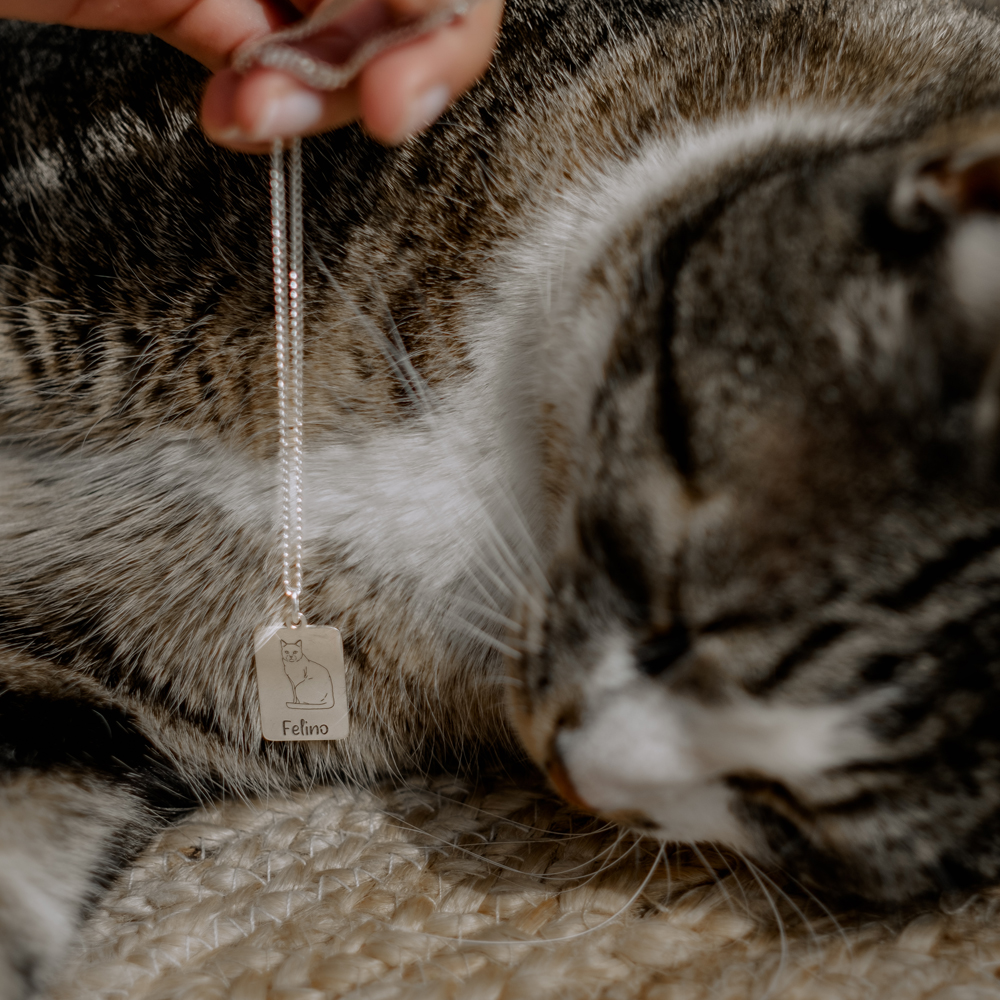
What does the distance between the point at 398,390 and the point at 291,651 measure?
26 centimetres

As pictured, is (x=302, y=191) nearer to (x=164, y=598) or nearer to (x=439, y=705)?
(x=164, y=598)

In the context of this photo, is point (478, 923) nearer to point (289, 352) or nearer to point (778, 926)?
point (778, 926)

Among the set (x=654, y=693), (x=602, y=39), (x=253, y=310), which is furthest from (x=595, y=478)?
(x=602, y=39)

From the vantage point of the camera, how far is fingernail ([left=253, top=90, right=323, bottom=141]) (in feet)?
2.21

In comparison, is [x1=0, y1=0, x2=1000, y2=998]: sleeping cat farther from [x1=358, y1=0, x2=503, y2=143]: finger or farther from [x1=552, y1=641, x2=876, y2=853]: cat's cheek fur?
[x1=358, y1=0, x2=503, y2=143]: finger

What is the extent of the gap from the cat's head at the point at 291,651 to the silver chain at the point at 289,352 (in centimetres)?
2

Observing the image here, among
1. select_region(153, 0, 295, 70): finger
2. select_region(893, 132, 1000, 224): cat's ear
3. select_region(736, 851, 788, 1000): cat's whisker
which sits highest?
select_region(153, 0, 295, 70): finger

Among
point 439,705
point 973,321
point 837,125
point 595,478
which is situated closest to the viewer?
point 973,321

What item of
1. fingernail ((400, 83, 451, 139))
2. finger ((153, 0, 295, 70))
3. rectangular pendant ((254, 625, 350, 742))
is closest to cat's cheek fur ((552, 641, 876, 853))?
rectangular pendant ((254, 625, 350, 742))

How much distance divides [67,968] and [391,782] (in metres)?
0.33

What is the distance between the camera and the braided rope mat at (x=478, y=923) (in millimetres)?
699

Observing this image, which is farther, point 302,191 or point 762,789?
point 302,191

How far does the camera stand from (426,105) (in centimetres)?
69

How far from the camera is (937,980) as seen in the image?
26.9 inches
